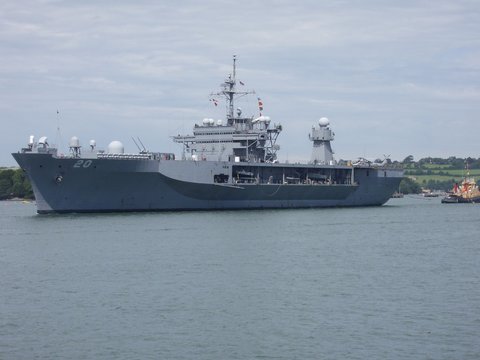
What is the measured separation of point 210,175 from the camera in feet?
210

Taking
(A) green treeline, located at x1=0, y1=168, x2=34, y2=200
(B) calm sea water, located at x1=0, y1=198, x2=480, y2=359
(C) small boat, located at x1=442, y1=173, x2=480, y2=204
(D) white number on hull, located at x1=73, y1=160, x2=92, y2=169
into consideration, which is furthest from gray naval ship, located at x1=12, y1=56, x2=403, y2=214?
(A) green treeline, located at x1=0, y1=168, x2=34, y2=200

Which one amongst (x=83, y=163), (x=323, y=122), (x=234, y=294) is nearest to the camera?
(x=234, y=294)

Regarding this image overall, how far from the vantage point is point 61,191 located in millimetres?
57500

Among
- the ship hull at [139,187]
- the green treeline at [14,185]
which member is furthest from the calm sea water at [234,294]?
the green treeline at [14,185]

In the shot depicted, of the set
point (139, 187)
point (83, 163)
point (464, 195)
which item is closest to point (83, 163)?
point (83, 163)

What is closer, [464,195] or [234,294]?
[234,294]

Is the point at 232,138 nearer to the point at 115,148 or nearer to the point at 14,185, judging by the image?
the point at 115,148

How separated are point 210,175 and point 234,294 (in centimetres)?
3655

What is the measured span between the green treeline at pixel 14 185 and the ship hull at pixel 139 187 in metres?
73.0

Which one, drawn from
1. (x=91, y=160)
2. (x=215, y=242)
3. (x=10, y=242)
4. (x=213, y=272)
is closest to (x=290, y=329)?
(x=213, y=272)

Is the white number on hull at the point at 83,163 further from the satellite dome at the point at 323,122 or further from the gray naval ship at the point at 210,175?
the satellite dome at the point at 323,122

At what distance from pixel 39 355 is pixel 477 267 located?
2107 centimetres

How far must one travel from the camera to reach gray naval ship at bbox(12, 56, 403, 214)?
5722 centimetres

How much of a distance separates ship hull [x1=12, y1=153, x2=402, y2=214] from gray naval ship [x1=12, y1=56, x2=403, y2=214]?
0.07m
